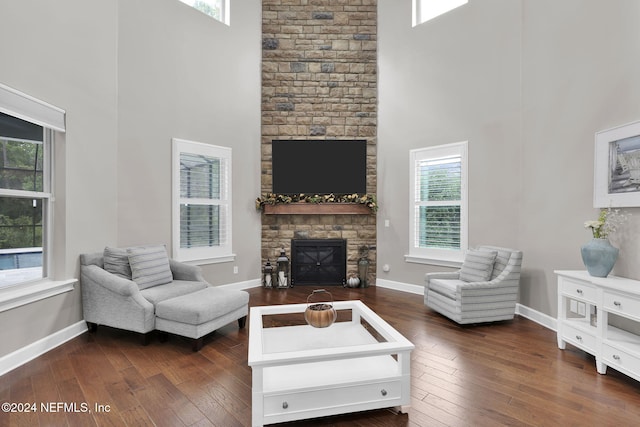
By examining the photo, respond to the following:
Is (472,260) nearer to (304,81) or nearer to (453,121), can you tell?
(453,121)

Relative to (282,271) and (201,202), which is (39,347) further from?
(282,271)

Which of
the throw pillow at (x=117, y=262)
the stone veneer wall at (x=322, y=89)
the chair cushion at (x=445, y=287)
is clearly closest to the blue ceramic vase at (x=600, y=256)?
the chair cushion at (x=445, y=287)

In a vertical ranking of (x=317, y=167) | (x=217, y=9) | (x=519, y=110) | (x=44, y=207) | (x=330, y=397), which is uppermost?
(x=217, y=9)

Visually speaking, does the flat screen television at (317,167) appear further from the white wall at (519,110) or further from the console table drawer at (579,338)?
the console table drawer at (579,338)

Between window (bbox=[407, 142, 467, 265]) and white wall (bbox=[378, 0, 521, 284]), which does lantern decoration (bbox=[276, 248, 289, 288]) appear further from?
window (bbox=[407, 142, 467, 265])

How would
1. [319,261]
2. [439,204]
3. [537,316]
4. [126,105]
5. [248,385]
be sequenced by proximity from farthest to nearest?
[319,261] → [439,204] → [126,105] → [537,316] → [248,385]

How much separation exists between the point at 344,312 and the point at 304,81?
3.90m

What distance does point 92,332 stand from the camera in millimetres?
3332

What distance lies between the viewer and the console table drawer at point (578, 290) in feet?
8.71

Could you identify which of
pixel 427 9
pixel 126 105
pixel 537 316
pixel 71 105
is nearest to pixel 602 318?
pixel 537 316

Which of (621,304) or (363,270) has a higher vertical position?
(621,304)

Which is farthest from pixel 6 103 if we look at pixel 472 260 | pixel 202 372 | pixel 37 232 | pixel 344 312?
pixel 472 260

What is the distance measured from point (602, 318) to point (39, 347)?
4733mm

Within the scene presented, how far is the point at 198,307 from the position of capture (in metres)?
2.94
